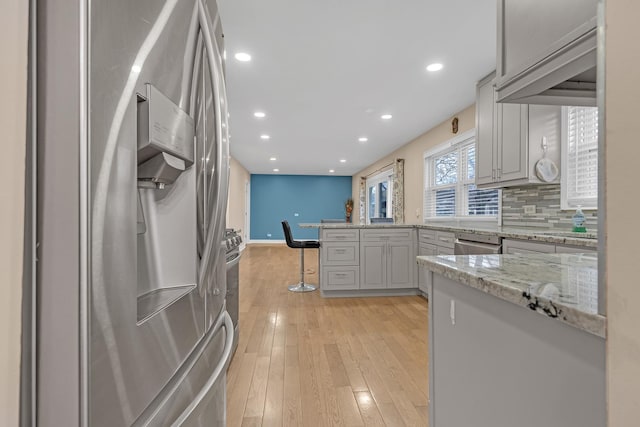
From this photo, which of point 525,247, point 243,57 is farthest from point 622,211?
point 243,57

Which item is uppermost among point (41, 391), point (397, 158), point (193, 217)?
point (397, 158)

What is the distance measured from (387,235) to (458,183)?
1.55 meters

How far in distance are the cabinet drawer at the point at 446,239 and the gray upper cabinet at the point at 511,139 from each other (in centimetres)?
66

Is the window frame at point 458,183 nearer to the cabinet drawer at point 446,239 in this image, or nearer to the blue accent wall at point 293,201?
the cabinet drawer at point 446,239

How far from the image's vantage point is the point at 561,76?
754mm

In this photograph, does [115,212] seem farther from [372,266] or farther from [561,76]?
[372,266]

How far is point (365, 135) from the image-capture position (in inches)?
219

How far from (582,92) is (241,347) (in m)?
2.46

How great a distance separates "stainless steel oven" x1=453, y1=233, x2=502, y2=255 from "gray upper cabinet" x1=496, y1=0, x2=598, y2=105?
1.82 meters

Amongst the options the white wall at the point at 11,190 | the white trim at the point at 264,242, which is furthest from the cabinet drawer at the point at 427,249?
the white trim at the point at 264,242

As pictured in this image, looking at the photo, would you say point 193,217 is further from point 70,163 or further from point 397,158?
point 397,158

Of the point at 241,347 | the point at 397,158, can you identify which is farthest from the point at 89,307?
the point at 397,158

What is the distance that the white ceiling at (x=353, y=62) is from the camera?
2.20 metres

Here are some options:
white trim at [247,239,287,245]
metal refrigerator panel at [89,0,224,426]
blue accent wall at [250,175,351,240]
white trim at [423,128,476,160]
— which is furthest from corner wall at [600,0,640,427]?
blue accent wall at [250,175,351,240]
